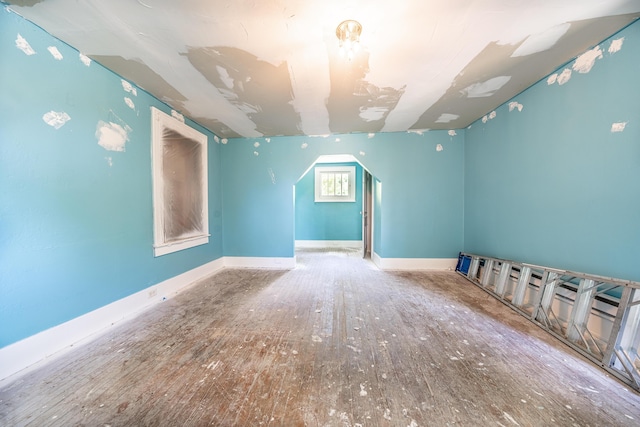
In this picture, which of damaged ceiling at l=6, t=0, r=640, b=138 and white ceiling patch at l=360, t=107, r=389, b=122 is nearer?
damaged ceiling at l=6, t=0, r=640, b=138

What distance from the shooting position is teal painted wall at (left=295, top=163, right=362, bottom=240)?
245 inches

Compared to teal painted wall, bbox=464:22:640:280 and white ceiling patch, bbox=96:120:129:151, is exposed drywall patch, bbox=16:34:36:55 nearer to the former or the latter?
white ceiling patch, bbox=96:120:129:151

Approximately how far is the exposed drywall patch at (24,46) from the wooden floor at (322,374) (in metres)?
2.31

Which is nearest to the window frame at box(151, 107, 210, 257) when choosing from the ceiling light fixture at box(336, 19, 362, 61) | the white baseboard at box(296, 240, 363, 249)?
the ceiling light fixture at box(336, 19, 362, 61)

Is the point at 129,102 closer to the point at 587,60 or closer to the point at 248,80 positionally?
the point at 248,80

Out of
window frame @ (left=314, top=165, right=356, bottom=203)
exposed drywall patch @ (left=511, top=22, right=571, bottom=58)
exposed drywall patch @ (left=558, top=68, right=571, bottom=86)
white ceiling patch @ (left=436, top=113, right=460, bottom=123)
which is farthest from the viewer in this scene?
window frame @ (left=314, top=165, right=356, bottom=203)

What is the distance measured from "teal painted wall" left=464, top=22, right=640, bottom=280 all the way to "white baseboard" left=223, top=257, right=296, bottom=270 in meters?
3.36

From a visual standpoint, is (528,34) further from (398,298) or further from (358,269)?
(358,269)

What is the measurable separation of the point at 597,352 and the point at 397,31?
2826 millimetres

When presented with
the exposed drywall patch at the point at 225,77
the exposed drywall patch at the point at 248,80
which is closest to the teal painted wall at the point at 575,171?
the exposed drywall patch at the point at 248,80

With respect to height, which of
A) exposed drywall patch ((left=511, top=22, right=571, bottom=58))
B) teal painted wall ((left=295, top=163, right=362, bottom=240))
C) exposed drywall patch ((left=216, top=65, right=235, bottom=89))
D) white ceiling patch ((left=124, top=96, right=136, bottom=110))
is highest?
exposed drywall patch ((left=511, top=22, right=571, bottom=58))

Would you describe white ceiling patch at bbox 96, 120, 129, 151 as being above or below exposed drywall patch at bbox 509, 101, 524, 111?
below

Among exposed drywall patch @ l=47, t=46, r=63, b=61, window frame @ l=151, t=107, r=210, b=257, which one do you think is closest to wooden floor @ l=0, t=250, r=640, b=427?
window frame @ l=151, t=107, r=210, b=257

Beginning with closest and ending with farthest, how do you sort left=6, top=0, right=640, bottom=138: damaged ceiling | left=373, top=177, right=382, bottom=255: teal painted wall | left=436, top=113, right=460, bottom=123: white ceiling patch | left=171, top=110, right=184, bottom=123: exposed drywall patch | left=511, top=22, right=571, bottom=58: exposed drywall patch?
left=6, top=0, right=640, bottom=138: damaged ceiling < left=511, top=22, right=571, bottom=58: exposed drywall patch < left=171, top=110, right=184, bottom=123: exposed drywall patch < left=436, top=113, right=460, bottom=123: white ceiling patch < left=373, top=177, right=382, bottom=255: teal painted wall
